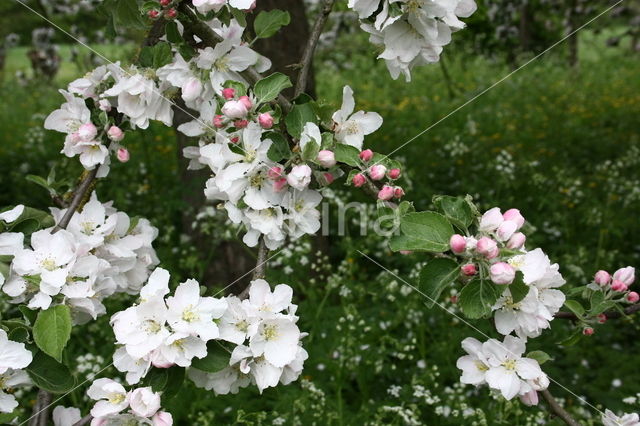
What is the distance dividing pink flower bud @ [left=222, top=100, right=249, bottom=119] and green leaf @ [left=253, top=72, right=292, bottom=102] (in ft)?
0.25

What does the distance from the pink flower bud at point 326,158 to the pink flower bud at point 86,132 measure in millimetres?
702

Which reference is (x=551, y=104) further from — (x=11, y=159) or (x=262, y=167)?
(x=262, y=167)

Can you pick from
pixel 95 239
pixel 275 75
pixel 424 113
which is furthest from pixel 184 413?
pixel 424 113

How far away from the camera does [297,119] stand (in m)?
1.65

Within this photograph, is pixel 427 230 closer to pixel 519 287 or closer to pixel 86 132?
pixel 519 287

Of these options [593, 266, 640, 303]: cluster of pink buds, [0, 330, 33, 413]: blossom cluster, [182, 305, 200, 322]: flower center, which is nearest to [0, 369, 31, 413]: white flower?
[0, 330, 33, 413]: blossom cluster

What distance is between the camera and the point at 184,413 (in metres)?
2.45

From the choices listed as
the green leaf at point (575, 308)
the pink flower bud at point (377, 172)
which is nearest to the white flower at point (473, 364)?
the green leaf at point (575, 308)

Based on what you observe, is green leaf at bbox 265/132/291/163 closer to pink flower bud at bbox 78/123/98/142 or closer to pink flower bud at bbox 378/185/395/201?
pink flower bud at bbox 378/185/395/201

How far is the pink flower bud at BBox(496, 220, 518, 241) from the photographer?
4.55 ft

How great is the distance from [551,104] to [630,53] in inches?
195

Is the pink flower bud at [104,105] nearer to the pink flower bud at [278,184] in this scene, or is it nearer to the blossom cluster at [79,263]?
the blossom cluster at [79,263]

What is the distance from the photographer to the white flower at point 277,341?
1463mm

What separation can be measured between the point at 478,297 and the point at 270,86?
68 centimetres
